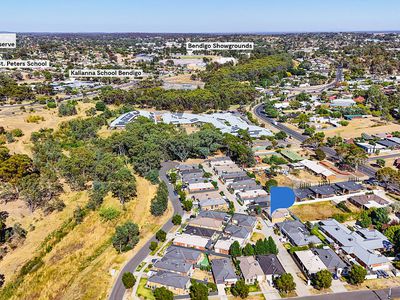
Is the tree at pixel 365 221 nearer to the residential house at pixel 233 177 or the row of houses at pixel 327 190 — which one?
the row of houses at pixel 327 190

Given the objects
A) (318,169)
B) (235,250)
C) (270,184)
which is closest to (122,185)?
(235,250)

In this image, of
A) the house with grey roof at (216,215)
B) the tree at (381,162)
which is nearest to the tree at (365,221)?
the house with grey roof at (216,215)

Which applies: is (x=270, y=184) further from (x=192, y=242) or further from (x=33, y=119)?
(x=33, y=119)

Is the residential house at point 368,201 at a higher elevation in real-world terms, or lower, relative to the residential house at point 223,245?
higher

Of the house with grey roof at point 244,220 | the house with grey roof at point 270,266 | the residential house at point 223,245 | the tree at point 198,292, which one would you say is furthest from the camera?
the house with grey roof at point 244,220

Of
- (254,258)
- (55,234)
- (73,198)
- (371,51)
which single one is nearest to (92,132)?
(73,198)
